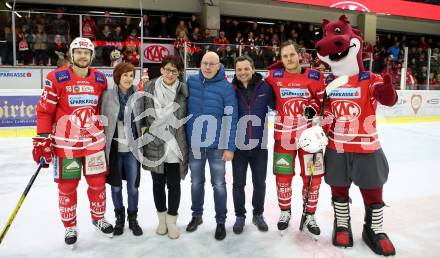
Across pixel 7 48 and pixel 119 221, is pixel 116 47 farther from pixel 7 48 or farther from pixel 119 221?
pixel 119 221

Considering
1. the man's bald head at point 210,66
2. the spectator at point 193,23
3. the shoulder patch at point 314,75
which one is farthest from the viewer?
the spectator at point 193,23

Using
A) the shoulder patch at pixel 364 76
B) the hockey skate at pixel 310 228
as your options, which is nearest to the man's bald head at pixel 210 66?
the shoulder patch at pixel 364 76

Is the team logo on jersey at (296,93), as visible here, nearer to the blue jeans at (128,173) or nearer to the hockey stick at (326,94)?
the hockey stick at (326,94)

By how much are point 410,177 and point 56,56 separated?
586cm

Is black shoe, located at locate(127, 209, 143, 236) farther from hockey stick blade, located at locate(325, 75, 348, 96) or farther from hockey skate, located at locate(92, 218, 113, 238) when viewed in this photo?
hockey stick blade, located at locate(325, 75, 348, 96)

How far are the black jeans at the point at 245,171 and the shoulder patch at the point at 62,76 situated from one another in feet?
3.87

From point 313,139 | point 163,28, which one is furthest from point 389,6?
point 313,139

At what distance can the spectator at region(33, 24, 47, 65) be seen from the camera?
22.4 ft

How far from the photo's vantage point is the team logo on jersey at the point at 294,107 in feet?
8.58

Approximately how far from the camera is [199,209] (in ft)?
9.32

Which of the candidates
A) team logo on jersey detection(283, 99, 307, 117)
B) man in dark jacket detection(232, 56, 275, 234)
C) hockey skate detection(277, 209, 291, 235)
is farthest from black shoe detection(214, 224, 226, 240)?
team logo on jersey detection(283, 99, 307, 117)

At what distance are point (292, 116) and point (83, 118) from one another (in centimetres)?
134

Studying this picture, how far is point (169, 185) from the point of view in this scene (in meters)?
2.64

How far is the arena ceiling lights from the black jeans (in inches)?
358
